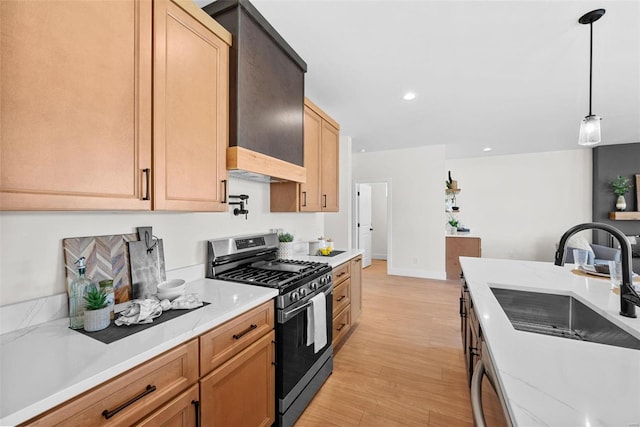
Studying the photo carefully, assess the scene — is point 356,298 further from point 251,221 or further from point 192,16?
point 192,16

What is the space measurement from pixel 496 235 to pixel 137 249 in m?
7.04

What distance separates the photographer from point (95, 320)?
1.04m

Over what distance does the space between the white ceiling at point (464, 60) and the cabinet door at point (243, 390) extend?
204 cm

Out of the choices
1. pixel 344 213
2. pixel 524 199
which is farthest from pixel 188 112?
pixel 524 199

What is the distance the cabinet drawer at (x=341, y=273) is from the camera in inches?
96.9

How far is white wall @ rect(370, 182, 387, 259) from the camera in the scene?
7457 mm

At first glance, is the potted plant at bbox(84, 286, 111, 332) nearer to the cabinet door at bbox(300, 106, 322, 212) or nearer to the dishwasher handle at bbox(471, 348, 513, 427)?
the dishwasher handle at bbox(471, 348, 513, 427)

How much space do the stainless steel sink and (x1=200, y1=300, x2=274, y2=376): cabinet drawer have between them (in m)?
1.45

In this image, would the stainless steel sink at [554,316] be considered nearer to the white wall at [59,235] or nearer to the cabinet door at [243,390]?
the cabinet door at [243,390]

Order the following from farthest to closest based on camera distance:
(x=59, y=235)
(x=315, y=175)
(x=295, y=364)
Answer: (x=315, y=175) → (x=295, y=364) → (x=59, y=235)

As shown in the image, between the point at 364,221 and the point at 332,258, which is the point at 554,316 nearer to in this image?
the point at 332,258

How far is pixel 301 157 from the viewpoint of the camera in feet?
7.53

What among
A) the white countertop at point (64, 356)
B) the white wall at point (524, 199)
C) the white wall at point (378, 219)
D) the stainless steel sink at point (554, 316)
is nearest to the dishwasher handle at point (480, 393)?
the stainless steel sink at point (554, 316)

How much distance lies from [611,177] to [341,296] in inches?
241
